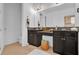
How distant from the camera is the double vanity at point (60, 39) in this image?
1.98 m

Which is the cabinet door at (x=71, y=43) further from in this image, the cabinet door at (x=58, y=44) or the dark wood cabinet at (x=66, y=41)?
the cabinet door at (x=58, y=44)

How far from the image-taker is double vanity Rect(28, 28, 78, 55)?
1985 mm

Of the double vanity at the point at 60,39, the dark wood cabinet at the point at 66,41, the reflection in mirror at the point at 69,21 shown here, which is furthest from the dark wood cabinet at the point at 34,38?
the reflection in mirror at the point at 69,21

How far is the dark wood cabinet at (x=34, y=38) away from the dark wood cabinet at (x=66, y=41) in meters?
0.33

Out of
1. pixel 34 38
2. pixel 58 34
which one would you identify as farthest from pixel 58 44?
pixel 34 38

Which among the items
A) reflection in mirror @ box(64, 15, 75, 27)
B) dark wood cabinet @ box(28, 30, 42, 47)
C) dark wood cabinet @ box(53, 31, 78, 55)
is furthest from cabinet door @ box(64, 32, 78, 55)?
dark wood cabinet @ box(28, 30, 42, 47)

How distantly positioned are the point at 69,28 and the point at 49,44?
0.49 m

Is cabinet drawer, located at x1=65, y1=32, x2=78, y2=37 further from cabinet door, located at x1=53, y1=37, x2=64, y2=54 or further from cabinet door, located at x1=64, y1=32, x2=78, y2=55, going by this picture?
cabinet door, located at x1=53, y1=37, x2=64, y2=54

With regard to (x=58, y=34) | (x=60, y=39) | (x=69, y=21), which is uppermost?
(x=69, y=21)

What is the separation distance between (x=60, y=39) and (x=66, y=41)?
128 mm

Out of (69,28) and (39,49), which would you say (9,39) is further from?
(69,28)

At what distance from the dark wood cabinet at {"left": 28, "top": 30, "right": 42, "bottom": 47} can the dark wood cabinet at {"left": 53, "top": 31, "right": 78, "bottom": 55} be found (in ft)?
1.09

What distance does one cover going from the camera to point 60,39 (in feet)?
7.36

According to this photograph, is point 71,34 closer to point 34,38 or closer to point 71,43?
point 71,43
